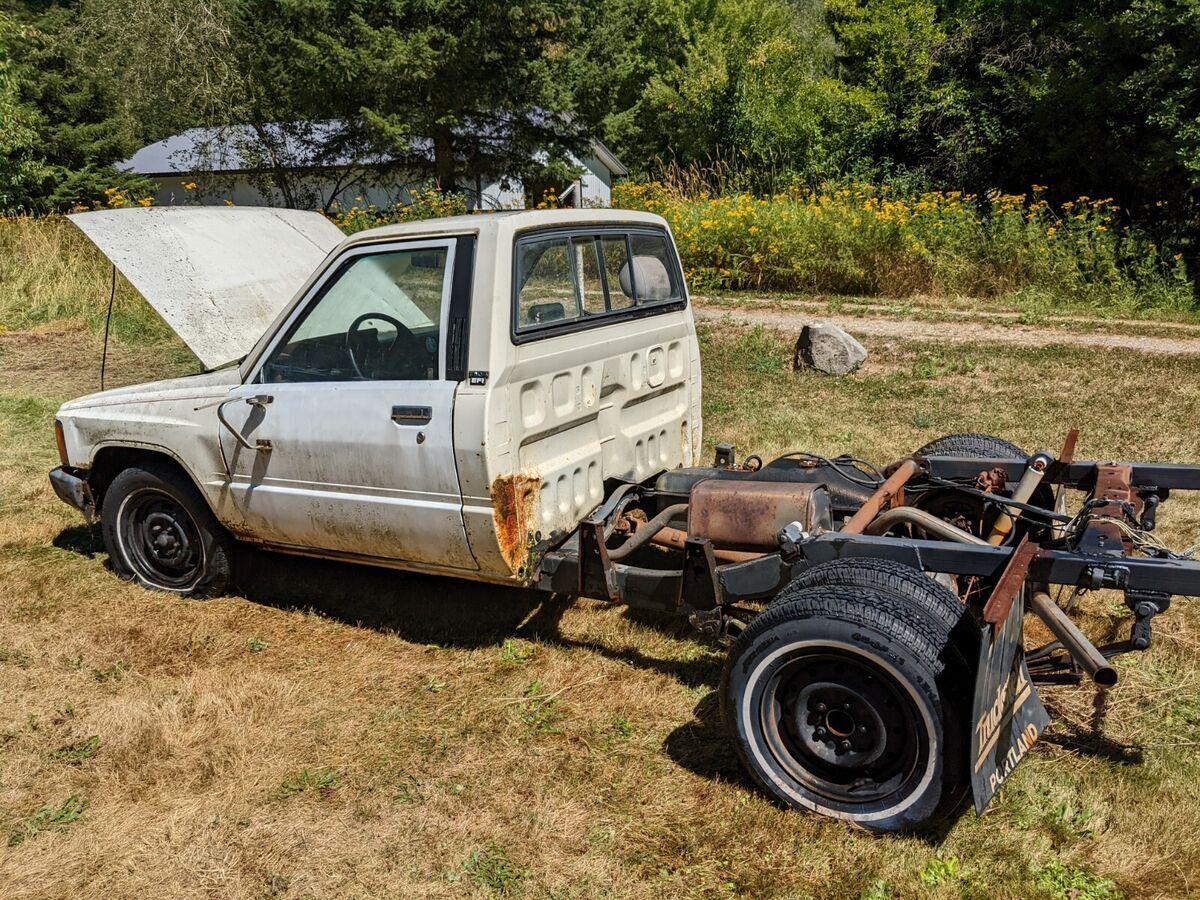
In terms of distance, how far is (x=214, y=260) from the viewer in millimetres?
5906

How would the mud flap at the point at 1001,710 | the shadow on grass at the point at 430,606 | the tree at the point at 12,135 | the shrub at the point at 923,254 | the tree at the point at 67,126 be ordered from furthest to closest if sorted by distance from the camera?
the tree at the point at 67,126 → the tree at the point at 12,135 → the shrub at the point at 923,254 → the shadow on grass at the point at 430,606 → the mud flap at the point at 1001,710

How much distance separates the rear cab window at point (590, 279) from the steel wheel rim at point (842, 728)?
5.98ft

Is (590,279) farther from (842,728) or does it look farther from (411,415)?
(842,728)

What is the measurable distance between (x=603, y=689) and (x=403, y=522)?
1.18 metres

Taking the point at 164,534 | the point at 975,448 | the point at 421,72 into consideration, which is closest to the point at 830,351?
the point at 975,448

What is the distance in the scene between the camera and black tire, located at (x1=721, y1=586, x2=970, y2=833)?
3076 mm

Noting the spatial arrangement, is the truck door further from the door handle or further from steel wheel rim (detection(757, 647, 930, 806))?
steel wheel rim (detection(757, 647, 930, 806))

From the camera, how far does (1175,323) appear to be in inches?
489

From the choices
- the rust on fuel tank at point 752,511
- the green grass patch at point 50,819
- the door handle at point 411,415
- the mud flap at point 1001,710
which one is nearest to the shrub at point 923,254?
the rust on fuel tank at point 752,511

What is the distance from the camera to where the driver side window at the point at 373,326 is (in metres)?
4.26

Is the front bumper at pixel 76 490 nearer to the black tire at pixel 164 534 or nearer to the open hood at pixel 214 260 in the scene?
the black tire at pixel 164 534

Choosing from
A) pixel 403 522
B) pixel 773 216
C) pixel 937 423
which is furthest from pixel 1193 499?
pixel 773 216

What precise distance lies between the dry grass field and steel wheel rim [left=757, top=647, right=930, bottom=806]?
17 centimetres

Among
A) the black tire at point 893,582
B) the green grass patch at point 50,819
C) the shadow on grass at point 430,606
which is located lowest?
the green grass patch at point 50,819
